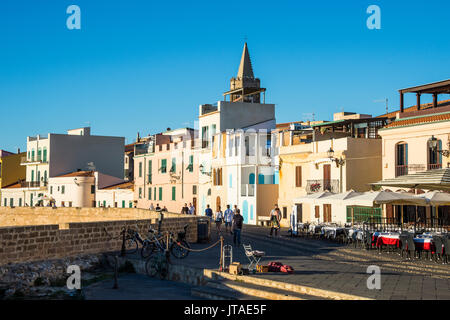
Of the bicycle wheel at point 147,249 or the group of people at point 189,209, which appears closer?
the bicycle wheel at point 147,249

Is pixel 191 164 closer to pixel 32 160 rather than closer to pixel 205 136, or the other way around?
pixel 205 136

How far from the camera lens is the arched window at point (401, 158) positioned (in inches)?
1192

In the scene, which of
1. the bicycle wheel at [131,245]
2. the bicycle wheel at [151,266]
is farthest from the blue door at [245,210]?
the bicycle wheel at [151,266]

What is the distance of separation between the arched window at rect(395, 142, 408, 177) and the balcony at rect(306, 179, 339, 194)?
3.77 meters

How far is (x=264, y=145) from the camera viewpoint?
139ft

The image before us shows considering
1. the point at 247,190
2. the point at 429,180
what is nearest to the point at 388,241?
the point at 429,180

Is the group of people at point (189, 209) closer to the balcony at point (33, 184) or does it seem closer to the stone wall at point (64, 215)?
the stone wall at point (64, 215)

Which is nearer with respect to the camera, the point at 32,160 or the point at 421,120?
the point at 421,120

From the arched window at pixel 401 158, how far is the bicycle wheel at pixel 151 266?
16532 mm

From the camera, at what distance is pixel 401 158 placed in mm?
30688

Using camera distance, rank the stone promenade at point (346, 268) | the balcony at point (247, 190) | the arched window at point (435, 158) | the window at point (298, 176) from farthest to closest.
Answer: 1. the balcony at point (247, 190)
2. the window at point (298, 176)
3. the arched window at point (435, 158)
4. the stone promenade at point (346, 268)

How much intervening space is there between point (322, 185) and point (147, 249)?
16.3 meters
